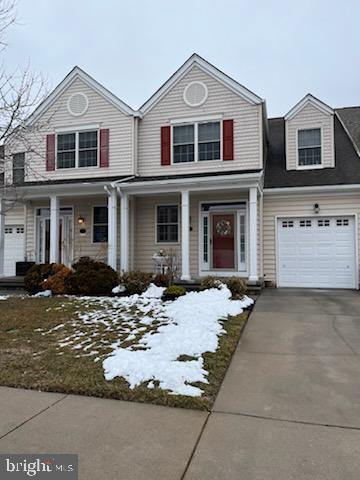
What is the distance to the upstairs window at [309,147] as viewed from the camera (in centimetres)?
1241

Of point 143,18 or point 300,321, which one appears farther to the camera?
point 143,18

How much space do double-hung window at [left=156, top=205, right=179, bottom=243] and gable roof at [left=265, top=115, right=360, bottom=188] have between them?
3.36 metres

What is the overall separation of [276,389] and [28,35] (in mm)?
11411

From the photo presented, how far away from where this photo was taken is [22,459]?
2557mm

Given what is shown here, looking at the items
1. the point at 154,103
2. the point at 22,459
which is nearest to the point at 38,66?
the point at 154,103

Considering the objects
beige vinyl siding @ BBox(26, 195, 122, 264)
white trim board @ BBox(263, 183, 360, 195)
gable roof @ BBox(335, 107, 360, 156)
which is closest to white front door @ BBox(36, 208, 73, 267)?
beige vinyl siding @ BBox(26, 195, 122, 264)

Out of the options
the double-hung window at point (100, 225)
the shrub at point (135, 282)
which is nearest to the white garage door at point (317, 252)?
the shrub at point (135, 282)

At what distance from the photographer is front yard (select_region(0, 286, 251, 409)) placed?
3.82m

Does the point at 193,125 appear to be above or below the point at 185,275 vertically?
above

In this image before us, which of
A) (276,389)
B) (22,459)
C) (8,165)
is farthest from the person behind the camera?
(8,165)

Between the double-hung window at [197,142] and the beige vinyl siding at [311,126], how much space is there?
2.59 meters

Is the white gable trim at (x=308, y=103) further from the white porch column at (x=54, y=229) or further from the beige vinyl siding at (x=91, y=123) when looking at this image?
the white porch column at (x=54, y=229)

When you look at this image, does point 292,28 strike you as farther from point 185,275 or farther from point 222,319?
point 222,319

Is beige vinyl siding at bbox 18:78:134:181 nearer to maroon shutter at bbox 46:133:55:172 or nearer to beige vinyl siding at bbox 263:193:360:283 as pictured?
maroon shutter at bbox 46:133:55:172
